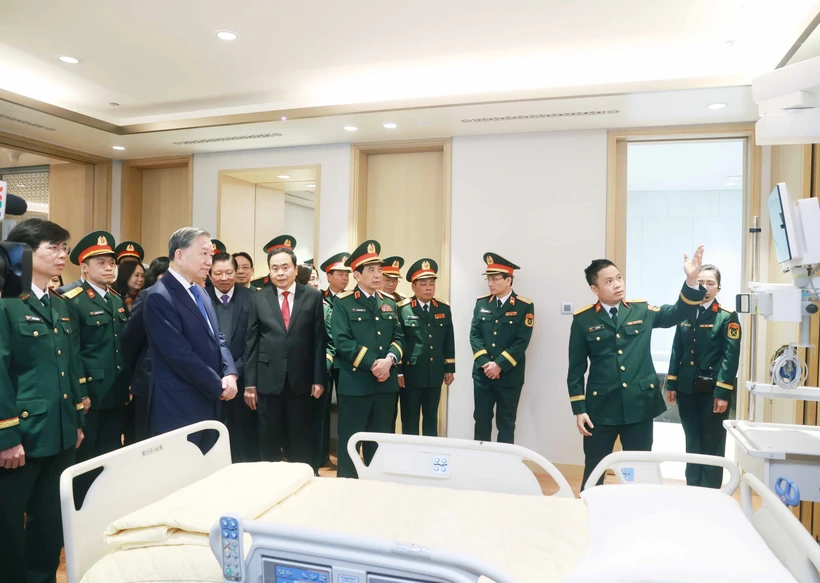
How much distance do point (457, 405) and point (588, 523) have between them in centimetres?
302

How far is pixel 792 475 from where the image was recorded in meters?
1.91

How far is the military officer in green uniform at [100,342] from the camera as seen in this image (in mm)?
2980


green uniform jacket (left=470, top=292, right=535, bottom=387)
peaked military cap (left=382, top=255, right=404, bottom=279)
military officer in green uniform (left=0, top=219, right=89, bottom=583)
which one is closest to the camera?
military officer in green uniform (left=0, top=219, right=89, bottom=583)

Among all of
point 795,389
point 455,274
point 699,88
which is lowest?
point 795,389

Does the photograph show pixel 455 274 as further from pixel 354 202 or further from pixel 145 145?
pixel 145 145

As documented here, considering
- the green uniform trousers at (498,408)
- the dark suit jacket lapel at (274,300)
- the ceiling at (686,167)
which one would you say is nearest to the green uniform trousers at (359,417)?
the dark suit jacket lapel at (274,300)

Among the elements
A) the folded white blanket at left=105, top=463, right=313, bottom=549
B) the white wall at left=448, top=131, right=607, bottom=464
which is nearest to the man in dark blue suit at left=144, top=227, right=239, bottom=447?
the folded white blanket at left=105, top=463, right=313, bottom=549

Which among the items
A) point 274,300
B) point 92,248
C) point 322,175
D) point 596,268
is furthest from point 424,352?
point 92,248

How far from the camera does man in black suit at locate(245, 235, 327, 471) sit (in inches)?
143

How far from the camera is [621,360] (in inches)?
117

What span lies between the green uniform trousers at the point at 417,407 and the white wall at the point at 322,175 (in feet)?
4.77

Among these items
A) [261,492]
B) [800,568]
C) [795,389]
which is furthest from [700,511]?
[261,492]

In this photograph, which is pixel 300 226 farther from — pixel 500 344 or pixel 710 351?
pixel 710 351

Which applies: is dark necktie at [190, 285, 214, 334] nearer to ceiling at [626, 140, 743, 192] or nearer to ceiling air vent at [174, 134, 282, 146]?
ceiling air vent at [174, 134, 282, 146]
